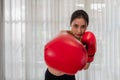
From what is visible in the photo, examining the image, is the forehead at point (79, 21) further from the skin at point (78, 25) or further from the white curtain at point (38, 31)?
the white curtain at point (38, 31)

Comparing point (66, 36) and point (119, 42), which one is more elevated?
point (66, 36)

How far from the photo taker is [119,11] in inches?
127

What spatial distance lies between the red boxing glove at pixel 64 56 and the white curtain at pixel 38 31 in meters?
2.23

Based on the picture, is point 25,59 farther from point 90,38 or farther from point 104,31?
point 90,38

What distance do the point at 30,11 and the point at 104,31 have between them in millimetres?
1119

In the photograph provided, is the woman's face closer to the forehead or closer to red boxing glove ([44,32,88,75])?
the forehead

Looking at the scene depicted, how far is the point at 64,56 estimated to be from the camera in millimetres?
1158

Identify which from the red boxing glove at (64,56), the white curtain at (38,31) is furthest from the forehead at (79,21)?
the white curtain at (38,31)

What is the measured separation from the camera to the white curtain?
3.38 meters

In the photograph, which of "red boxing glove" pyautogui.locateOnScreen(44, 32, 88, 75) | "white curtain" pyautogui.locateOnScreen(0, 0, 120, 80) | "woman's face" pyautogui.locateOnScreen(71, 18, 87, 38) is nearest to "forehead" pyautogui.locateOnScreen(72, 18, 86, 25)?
"woman's face" pyautogui.locateOnScreen(71, 18, 87, 38)

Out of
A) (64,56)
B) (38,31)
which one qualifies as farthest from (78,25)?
(38,31)

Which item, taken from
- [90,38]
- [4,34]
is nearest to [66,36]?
[90,38]

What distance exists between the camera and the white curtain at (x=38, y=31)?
3.38 meters

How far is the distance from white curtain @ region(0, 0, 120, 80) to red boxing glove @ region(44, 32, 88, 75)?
87.8 inches
